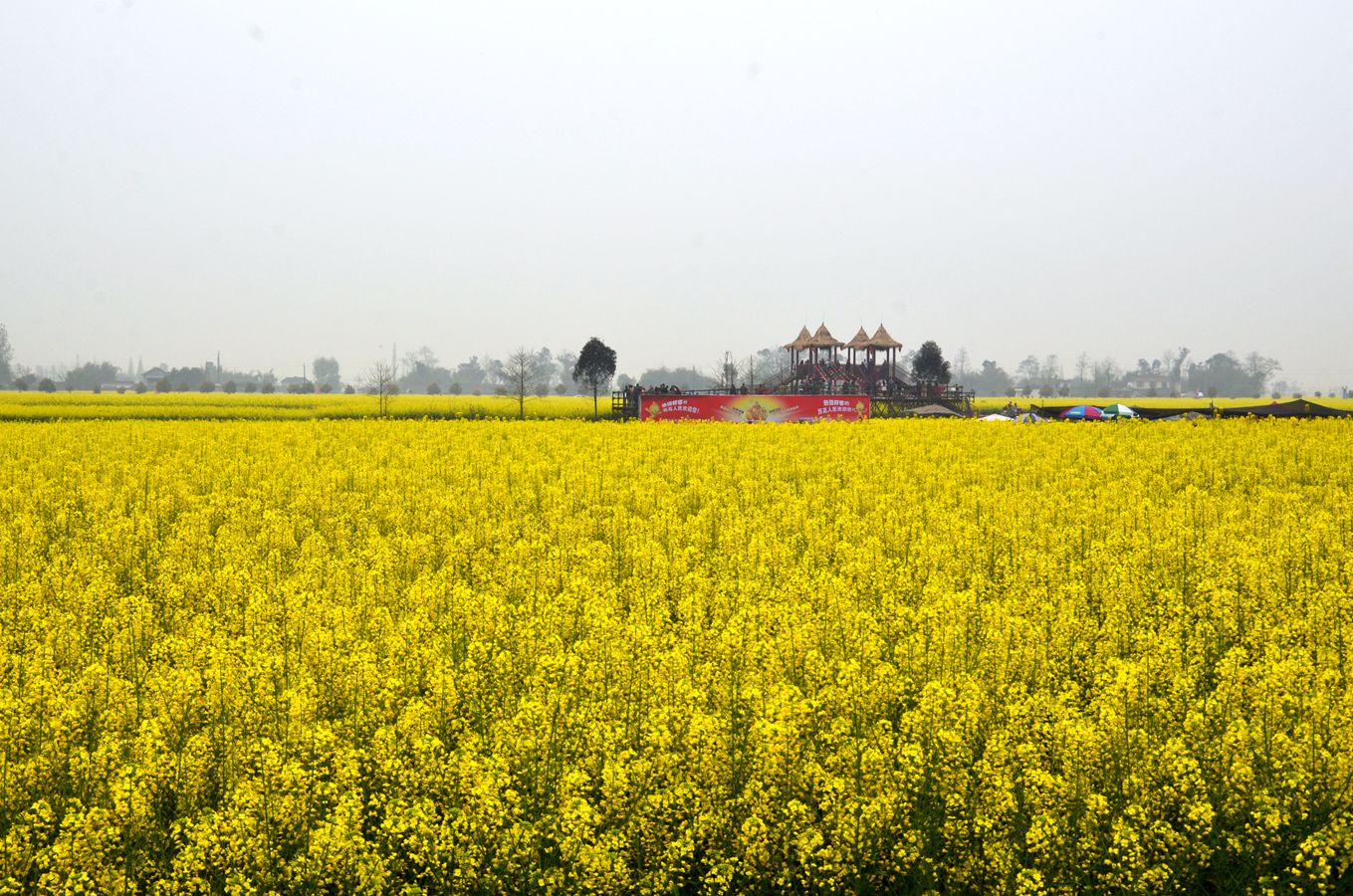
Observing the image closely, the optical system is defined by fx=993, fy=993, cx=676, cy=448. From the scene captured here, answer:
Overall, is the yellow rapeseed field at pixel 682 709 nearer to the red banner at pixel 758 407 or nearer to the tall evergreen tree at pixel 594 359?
the red banner at pixel 758 407

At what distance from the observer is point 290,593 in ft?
29.8

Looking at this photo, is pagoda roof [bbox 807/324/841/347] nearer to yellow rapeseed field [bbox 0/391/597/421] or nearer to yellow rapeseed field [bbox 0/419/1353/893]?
yellow rapeseed field [bbox 0/391/597/421]

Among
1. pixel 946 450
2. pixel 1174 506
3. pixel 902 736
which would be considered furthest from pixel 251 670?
pixel 946 450

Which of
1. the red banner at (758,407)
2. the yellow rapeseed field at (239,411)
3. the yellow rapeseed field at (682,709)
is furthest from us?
the yellow rapeseed field at (239,411)

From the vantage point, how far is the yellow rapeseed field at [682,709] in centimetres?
508

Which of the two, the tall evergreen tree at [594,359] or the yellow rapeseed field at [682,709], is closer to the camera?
the yellow rapeseed field at [682,709]

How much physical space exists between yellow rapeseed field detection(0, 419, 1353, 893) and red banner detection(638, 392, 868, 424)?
3463 cm

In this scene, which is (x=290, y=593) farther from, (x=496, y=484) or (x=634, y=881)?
(x=496, y=484)

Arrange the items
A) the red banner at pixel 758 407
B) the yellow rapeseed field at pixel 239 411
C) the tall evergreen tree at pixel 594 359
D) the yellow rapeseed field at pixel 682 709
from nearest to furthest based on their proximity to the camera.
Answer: the yellow rapeseed field at pixel 682 709, the red banner at pixel 758 407, the yellow rapeseed field at pixel 239 411, the tall evergreen tree at pixel 594 359

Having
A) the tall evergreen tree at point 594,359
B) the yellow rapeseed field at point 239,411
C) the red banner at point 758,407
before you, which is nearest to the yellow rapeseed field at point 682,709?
the red banner at point 758,407

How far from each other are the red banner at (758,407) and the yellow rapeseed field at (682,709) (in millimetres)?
34633

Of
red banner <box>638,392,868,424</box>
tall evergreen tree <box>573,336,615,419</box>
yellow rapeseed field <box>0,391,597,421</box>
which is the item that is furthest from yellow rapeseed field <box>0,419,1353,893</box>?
tall evergreen tree <box>573,336,615,419</box>

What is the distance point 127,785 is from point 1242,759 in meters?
6.09

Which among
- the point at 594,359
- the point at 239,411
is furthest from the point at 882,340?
the point at 239,411
